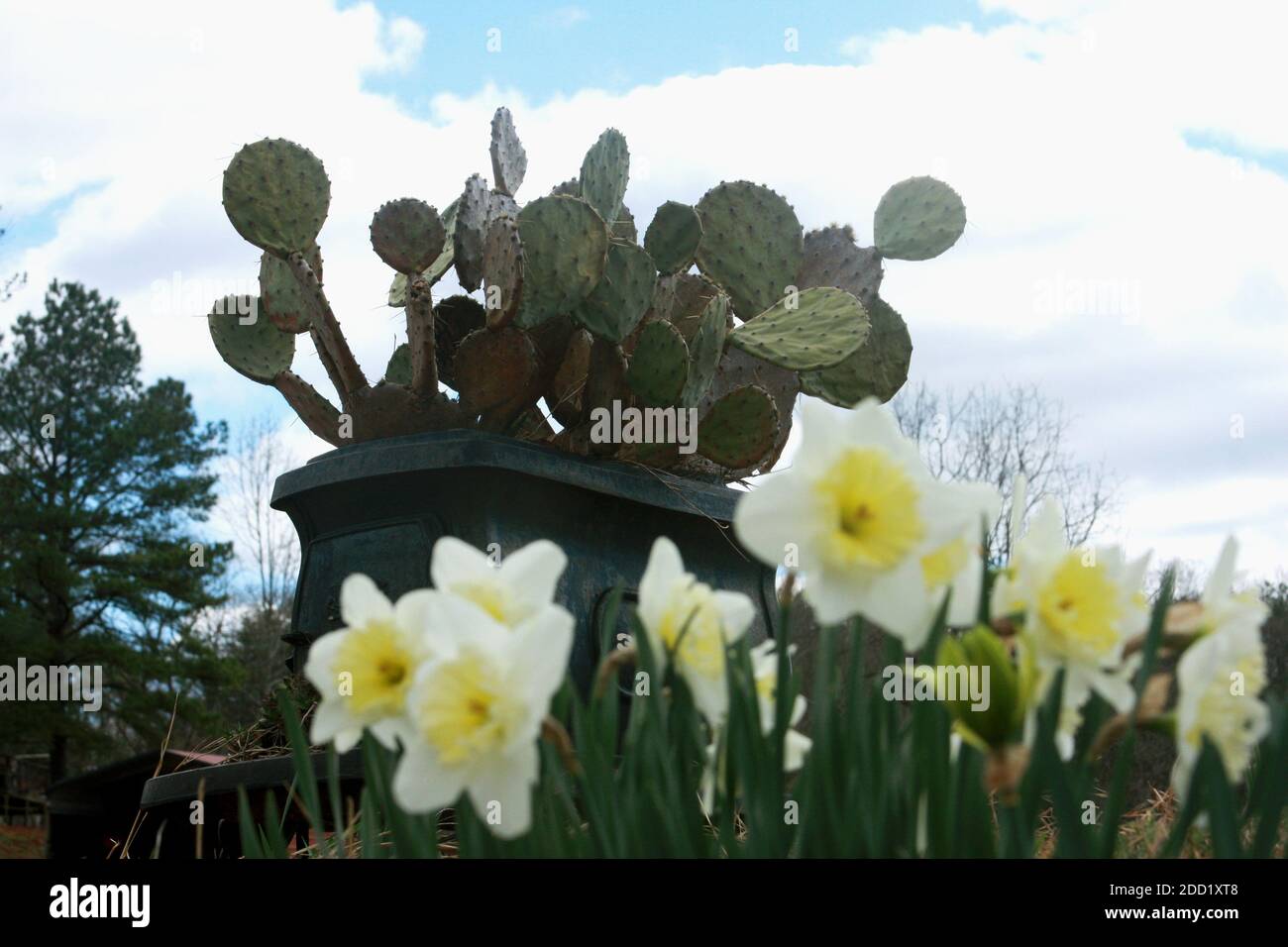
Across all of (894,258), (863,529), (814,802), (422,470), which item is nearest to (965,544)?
(863,529)

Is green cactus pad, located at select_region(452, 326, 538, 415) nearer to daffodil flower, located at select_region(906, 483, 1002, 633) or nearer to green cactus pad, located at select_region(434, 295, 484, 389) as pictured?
green cactus pad, located at select_region(434, 295, 484, 389)

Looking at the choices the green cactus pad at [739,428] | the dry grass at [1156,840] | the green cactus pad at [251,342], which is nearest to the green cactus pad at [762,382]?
the green cactus pad at [739,428]

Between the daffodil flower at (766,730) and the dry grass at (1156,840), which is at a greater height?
the daffodil flower at (766,730)

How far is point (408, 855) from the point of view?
0.98 m

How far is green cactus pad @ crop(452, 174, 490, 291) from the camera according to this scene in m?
3.54

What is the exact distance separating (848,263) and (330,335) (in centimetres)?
181

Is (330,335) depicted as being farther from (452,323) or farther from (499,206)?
(499,206)

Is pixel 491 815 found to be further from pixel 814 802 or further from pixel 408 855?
pixel 814 802

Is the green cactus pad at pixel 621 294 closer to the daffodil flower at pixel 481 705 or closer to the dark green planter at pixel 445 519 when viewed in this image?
the dark green planter at pixel 445 519

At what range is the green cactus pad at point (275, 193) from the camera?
11.2ft

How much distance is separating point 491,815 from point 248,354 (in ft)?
9.97

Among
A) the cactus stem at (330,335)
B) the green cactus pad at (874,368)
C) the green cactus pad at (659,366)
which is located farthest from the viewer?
the green cactus pad at (874,368)

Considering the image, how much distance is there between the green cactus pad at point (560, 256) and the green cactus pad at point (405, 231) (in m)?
0.28

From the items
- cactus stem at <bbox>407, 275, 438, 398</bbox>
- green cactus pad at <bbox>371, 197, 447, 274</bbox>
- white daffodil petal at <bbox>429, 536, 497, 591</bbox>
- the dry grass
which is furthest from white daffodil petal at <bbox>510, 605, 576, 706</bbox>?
green cactus pad at <bbox>371, 197, 447, 274</bbox>
